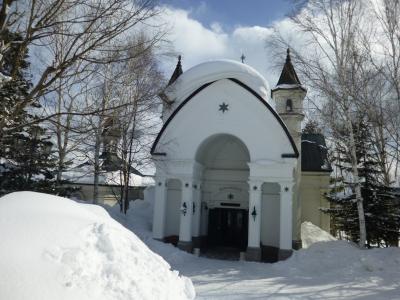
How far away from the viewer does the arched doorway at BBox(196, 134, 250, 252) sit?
20188mm

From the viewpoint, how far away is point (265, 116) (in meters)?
17.8

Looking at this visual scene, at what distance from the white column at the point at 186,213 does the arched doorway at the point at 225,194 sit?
237 cm

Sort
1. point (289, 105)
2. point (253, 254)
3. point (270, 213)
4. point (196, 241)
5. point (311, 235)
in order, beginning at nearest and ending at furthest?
point (253, 254) < point (270, 213) < point (196, 241) < point (311, 235) < point (289, 105)

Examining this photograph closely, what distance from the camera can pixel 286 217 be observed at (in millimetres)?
16500

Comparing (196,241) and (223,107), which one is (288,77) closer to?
(223,107)

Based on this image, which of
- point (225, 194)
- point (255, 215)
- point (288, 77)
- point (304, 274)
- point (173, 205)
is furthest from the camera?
point (288, 77)

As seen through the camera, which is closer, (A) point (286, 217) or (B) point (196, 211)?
(A) point (286, 217)

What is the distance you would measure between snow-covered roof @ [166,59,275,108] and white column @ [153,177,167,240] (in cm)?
645

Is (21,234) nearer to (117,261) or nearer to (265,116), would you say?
(117,261)

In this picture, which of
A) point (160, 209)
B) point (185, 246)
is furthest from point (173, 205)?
point (185, 246)

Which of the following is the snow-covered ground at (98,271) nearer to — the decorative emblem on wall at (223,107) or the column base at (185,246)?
the column base at (185,246)

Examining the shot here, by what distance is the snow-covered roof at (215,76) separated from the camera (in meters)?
23.1

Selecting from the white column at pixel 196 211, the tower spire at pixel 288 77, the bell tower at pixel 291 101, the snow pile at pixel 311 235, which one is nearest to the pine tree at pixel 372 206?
the snow pile at pixel 311 235

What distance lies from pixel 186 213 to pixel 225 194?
10.8ft
